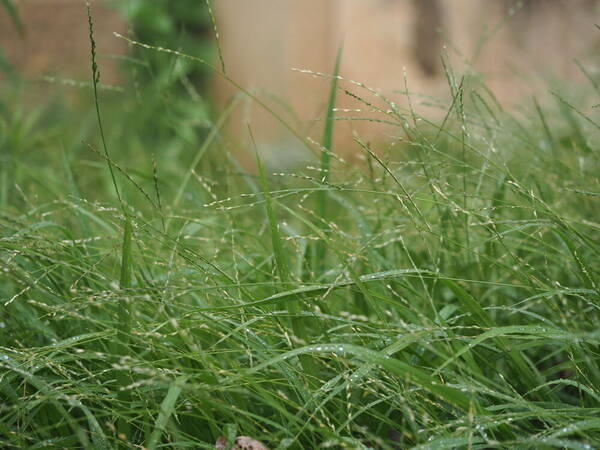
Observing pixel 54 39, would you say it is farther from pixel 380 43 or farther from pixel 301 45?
pixel 380 43

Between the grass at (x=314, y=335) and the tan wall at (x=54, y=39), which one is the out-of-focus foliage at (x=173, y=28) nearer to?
the tan wall at (x=54, y=39)

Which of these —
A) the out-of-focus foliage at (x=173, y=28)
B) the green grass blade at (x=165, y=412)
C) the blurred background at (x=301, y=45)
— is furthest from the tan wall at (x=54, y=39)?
the green grass blade at (x=165, y=412)

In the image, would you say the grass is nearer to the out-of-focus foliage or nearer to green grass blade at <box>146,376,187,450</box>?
green grass blade at <box>146,376,187,450</box>

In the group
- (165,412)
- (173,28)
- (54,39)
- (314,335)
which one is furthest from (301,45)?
(165,412)

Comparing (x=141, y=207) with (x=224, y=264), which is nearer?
(x=224, y=264)

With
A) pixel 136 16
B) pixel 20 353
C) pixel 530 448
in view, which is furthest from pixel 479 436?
pixel 136 16

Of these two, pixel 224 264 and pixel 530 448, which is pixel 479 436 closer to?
pixel 530 448

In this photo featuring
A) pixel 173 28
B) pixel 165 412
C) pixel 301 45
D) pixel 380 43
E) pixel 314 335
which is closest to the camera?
pixel 165 412

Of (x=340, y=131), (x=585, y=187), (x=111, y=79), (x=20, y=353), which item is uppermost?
(x=585, y=187)
